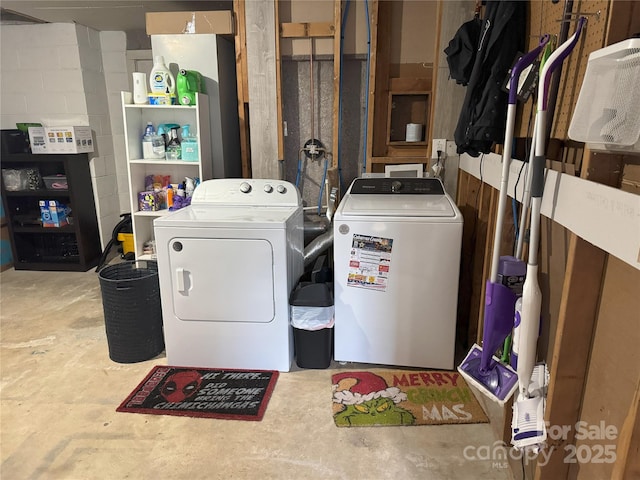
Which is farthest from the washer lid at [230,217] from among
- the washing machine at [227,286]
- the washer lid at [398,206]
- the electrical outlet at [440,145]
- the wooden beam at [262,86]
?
the electrical outlet at [440,145]

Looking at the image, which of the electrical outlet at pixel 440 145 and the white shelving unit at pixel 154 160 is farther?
the white shelving unit at pixel 154 160

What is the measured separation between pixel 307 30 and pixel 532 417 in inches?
108

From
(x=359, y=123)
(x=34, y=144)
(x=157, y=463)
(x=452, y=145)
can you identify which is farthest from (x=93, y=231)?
(x=452, y=145)

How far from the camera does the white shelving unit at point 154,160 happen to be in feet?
10.8

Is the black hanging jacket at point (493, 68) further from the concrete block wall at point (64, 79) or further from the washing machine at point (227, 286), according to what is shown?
the concrete block wall at point (64, 79)

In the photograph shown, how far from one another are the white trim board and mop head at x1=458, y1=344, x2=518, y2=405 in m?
0.58

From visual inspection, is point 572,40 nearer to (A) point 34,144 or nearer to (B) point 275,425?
(B) point 275,425

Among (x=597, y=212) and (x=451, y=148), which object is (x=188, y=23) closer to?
(x=451, y=148)

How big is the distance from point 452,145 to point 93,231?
3386 millimetres

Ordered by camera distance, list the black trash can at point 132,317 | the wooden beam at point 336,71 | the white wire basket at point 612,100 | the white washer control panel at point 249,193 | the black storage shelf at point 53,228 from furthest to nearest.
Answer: the black storage shelf at point 53,228 < the wooden beam at point 336,71 < the white washer control panel at point 249,193 < the black trash can at point 132,317 < the white wire basket at point 612,100

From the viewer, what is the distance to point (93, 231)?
4320 millimetres

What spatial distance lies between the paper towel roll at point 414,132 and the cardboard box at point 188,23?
4.85 ft

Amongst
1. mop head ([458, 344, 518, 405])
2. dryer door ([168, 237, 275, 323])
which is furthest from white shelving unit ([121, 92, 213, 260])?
mop head ([458, 344, 518, 405])

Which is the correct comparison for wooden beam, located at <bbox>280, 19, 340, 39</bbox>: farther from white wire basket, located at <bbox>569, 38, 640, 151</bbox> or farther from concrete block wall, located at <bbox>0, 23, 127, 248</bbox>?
white wire basket, located at <bbox>569, 38, 640, 151</bbox>
